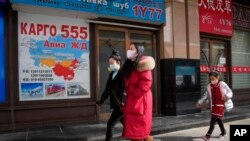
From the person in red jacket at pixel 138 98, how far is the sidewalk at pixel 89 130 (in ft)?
9.19

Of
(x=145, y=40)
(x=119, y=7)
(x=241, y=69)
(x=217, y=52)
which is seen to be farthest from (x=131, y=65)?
(x=241, y=69)

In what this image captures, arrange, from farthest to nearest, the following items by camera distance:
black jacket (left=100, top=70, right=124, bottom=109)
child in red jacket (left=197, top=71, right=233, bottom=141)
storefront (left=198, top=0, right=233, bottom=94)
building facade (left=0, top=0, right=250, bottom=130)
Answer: storefront (left=198, top=0, right=233, bottom=94) → building facade (left=0, top=0, right=250, bottom=130) → child in red jacket (left=197, top=71, right=233, bottom=141) → black jacket (left=100, top=70, right=124, bottom=109)

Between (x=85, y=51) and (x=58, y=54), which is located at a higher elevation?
(x=85, y=51)

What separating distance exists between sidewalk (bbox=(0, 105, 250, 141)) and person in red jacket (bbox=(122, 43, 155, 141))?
9.19 ft

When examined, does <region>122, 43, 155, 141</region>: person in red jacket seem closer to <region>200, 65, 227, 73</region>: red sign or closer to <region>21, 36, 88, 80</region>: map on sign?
<region>21, 36, 88, 80</region>: map on sign

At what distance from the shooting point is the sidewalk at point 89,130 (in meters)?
8.63

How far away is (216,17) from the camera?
49.1 ft

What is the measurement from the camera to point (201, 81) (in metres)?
14.7

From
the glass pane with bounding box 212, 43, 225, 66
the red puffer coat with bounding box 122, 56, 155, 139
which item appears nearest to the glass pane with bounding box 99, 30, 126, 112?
the glass pane with bounding box 212, 43, 225, 66

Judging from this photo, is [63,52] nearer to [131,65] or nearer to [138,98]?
[131,65]

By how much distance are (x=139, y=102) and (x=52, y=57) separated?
16.3 feet

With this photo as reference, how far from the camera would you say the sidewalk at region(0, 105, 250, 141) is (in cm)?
863

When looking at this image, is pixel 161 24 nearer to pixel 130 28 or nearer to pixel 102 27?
pixel 130 28

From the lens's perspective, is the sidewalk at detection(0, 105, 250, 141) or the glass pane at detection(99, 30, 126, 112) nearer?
the sidewalk at detection(0, 105, 250, 141)
